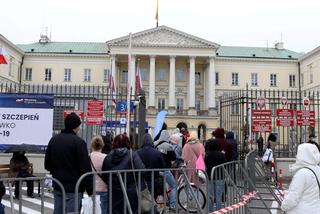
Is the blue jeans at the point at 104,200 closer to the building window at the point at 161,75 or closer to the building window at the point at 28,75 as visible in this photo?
the building window at the point at 161,75

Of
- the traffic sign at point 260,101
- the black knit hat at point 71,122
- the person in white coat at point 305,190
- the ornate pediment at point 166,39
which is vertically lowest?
the person in white coat at point 305,190

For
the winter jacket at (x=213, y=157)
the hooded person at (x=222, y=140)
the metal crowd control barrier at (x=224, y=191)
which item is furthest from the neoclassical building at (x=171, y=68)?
the metal crowd control barrier at (x=224, y=191)

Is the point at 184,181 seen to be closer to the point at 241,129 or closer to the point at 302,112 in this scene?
the point at 302,112

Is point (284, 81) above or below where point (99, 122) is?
above

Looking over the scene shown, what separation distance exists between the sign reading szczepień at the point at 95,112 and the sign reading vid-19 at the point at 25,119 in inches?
80.9

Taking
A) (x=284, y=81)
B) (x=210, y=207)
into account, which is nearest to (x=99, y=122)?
(x=210, y=207)

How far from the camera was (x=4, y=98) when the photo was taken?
55.3 feet

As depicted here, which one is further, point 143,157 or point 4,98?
point 4,98

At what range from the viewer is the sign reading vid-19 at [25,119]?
656 inches

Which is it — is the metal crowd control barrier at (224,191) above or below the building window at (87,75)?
below

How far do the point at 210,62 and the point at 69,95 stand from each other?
192ft

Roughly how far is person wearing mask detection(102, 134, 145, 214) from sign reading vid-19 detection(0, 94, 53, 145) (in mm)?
10099

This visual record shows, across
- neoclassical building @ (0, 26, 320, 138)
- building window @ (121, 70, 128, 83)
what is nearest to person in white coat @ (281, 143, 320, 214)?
neoclassical building @ (0, 26, 320, 138)

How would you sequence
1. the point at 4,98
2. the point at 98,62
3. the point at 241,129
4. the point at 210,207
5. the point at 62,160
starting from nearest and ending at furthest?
the point at 62,160, the point at 210,207, the point at 4,98, the point at 241,129, the point at 98,62
